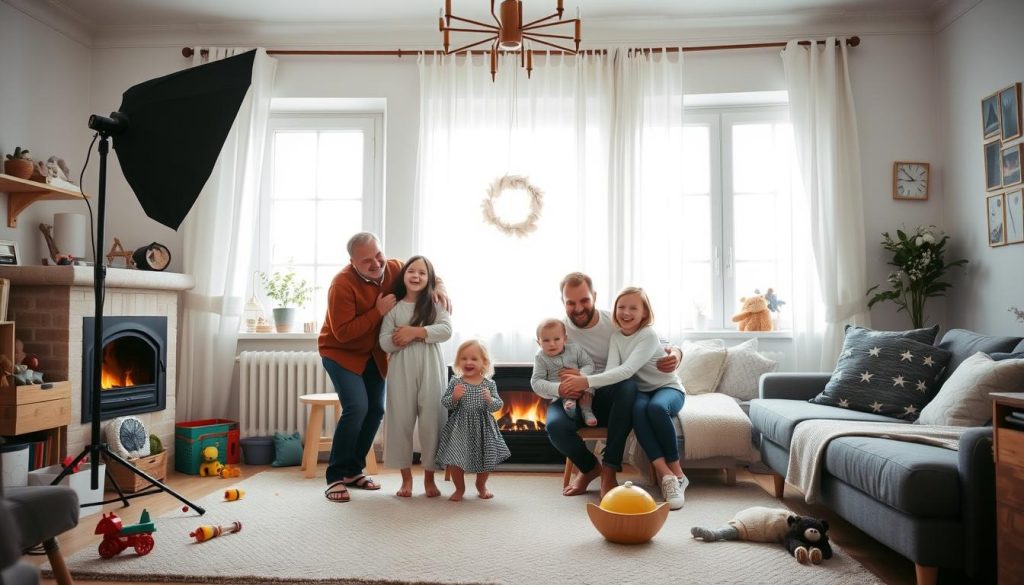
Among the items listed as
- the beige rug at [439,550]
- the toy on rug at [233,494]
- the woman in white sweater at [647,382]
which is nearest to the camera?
the beige rug at [439,550]

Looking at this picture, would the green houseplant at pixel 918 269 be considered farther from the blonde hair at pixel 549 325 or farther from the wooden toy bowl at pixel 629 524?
the wooden toy bowl at pixel 629 524

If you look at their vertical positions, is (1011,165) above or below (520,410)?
above

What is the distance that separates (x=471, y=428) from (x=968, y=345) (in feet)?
7.15

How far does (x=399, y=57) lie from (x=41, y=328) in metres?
2.52

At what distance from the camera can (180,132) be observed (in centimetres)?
253

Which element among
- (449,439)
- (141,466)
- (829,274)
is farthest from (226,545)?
(829,274)

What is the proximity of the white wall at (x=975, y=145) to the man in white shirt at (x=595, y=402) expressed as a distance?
1.76 meters

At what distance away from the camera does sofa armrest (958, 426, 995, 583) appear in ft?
6.35

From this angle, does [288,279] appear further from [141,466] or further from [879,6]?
[879,6]

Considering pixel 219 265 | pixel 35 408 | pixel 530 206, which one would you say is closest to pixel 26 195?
pixel 219 265

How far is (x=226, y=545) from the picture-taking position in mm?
2539

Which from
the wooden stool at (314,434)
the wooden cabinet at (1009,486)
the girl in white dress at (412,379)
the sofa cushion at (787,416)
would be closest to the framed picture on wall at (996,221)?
the sofa cushion at (787,416)

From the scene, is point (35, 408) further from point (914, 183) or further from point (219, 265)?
point (914, 183)

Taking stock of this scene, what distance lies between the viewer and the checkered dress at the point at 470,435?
3.19 metres
